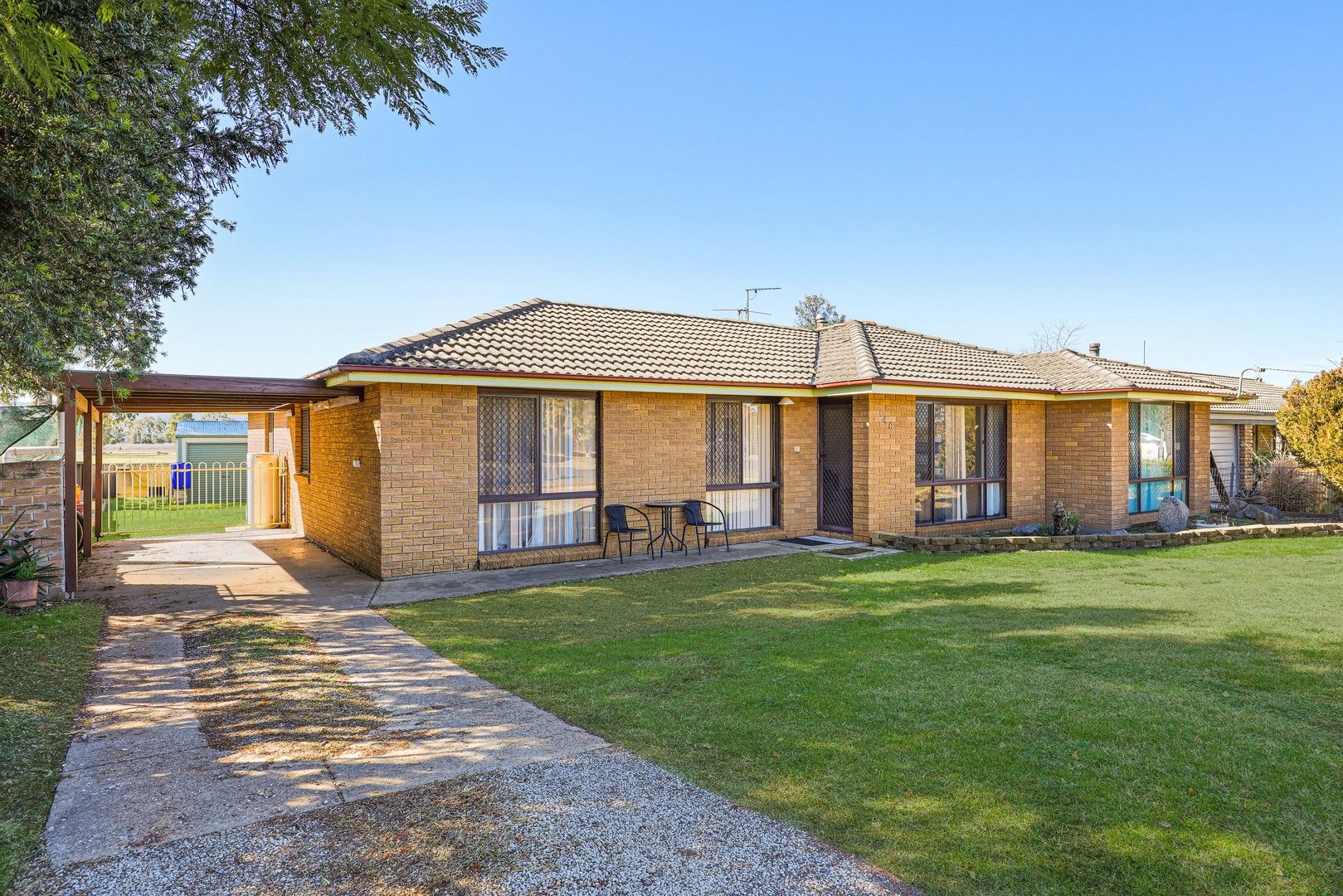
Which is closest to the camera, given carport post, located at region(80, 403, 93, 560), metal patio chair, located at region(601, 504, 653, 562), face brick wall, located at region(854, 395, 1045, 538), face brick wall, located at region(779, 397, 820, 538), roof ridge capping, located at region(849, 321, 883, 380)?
metal patio chair, located at region(601, 504, 653, 562)

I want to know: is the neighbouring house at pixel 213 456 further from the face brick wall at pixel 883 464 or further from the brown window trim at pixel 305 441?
the face brick wall at pixel 883 464

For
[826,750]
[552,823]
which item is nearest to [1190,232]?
[826,750]

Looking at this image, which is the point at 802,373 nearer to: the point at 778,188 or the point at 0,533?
the point at 778,188

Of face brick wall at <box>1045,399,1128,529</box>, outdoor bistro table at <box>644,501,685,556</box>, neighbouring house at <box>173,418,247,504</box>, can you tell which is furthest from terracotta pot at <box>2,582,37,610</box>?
neighbouring house at <box>173,418,247,504</box>

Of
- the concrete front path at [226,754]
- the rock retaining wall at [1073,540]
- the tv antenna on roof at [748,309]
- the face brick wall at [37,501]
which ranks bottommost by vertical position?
the concrete front path at [226,754]

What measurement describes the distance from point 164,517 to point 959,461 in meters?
21.9

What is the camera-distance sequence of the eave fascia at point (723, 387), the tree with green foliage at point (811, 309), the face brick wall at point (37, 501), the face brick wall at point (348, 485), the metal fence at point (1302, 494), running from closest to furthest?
the face brick wall at point (37, 501) < the eave fascia at point (723, 387) < the face brick wall at point (348, 485) < the metal fence at point (1302, 494) < the tree with green foliage at point (811, 309)

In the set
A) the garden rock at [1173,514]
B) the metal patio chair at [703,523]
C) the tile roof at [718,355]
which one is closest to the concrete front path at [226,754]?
the tile roof at [718,355]

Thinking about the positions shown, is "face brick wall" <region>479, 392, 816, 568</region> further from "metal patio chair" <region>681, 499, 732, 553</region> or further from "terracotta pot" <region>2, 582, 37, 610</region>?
"terracotta pot" <region>2, 582, 37, 610</region>

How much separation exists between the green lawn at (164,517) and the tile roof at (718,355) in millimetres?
10547

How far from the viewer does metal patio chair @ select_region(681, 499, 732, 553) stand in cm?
1232

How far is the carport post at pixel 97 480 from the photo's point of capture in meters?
14.8

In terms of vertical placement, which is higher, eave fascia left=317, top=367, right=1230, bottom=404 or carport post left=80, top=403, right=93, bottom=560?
eave fascia left=317, top=367, right=1230, bottom=404

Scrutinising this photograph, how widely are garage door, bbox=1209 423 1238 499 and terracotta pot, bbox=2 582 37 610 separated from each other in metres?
26.1
